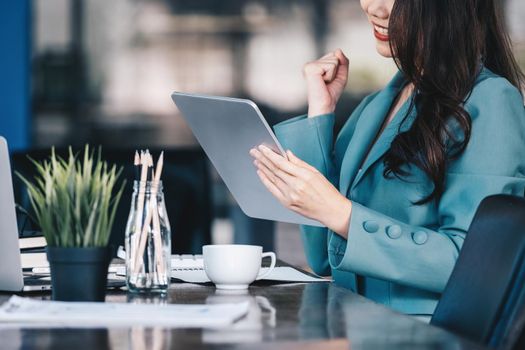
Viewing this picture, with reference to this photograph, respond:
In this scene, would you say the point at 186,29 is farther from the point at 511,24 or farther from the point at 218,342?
the point at 218,342

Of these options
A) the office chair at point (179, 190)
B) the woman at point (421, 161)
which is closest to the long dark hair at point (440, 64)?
→ the woman at point (421, 161)

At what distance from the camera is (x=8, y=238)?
5.14 ft

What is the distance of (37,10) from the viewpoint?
6266 mm

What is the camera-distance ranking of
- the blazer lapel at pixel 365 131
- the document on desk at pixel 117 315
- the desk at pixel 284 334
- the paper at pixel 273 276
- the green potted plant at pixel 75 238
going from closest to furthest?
the desk at pixel 284 334, the document on desk at pixel 117 315, the green potted plant at pixel 75 238, the paper at pixel 273 276, the blazer lapel at pixel 365 131

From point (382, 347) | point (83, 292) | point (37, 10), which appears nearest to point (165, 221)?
point (83, 292)

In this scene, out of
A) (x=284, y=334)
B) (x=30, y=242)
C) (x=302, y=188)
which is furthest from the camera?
(x=30, y=242)

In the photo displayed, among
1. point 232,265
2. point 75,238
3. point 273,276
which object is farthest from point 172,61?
point 75,238

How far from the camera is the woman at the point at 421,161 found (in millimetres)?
1877

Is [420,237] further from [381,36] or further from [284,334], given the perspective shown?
[284,334]

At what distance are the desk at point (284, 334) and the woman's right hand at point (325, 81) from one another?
981mm

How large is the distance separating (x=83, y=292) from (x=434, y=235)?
2.48 feet

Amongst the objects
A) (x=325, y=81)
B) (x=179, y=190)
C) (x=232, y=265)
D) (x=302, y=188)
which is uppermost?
(x=325, y=81)

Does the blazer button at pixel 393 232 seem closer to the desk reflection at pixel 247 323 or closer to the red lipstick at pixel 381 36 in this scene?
the desk reflection at pixel 247 323

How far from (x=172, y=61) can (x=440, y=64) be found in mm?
4437
